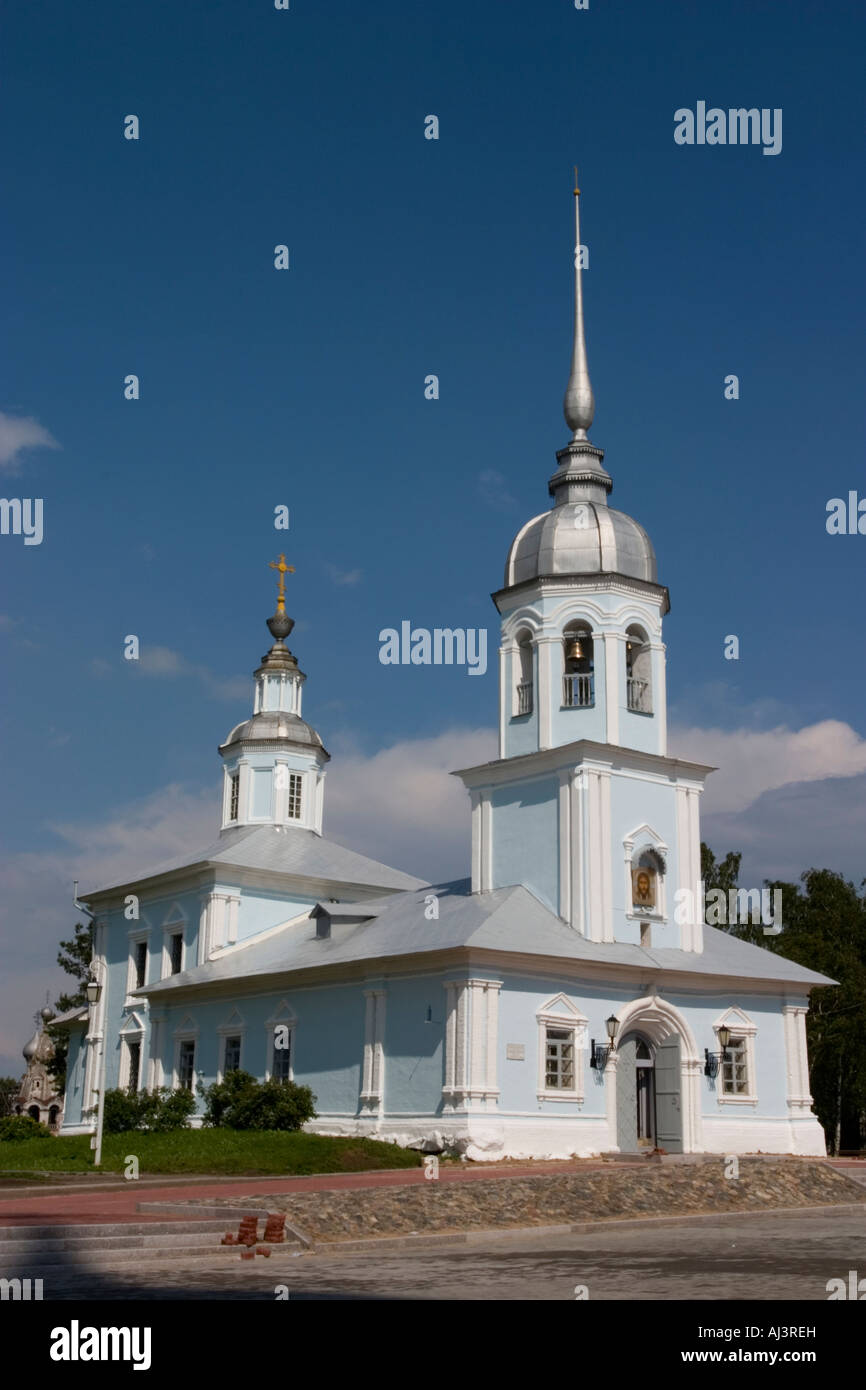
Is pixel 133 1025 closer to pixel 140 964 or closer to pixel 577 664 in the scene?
pixel 140 964

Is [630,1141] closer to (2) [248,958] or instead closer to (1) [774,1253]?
(2) [248,958]

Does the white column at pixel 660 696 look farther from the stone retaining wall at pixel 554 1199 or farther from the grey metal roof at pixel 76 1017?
the grey metal roof at pixel 76 1017

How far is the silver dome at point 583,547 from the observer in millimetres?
29781

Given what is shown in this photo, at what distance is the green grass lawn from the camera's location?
19781mm

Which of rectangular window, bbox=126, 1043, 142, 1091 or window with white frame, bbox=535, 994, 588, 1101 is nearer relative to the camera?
window with white frame, bbox=535, 994, 588, 1101

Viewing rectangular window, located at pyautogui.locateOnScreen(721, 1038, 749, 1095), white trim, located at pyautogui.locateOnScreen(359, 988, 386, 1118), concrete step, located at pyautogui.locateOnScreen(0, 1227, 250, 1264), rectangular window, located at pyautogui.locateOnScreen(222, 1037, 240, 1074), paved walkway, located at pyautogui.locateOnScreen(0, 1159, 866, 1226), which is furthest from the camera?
rectangular window, located at pyautogui.locateOnScreen(222, 1037, 240, 1074)

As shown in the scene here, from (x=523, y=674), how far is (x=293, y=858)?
412 inches

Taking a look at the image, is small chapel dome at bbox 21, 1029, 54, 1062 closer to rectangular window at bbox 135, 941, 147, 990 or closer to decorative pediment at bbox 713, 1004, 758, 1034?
rectangular window at bbox 135, 941, 147, 990

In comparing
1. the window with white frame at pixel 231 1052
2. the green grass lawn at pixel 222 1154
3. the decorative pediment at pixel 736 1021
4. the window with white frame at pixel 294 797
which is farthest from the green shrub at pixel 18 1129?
the decorative pediment at pixel 736 1021

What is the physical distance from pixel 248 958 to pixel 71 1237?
20.9 m

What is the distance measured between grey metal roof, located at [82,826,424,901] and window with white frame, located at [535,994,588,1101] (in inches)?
463

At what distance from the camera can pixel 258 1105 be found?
26.4m

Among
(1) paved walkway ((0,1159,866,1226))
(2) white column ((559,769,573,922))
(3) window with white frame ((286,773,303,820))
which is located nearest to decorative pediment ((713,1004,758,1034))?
(2) white column ((559,769,573,922))

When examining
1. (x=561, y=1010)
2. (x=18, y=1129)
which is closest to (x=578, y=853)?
(x=561, y=1010)
